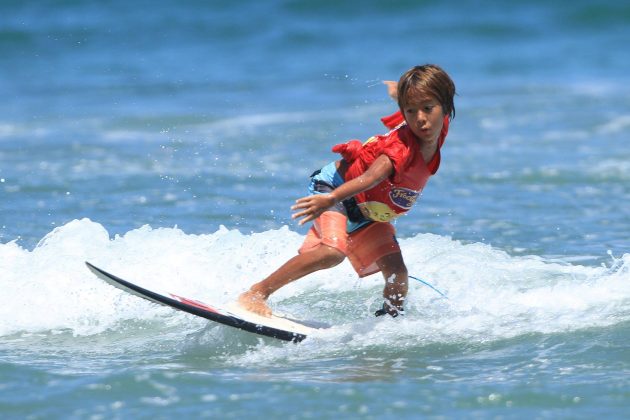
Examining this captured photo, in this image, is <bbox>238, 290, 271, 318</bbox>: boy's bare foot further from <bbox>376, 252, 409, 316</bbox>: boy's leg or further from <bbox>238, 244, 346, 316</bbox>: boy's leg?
<bbox>376, 252, 409, 316</bbox>: boy's leg

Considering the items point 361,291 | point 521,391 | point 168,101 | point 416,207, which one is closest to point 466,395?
point 521,391

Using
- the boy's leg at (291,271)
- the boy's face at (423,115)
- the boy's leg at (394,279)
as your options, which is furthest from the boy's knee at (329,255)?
the boy's face at (423,115)

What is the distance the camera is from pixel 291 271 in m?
5.82

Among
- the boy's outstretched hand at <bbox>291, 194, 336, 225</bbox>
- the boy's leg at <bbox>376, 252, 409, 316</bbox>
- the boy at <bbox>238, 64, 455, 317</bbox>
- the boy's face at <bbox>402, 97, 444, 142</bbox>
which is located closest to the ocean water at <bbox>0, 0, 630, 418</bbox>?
the boy's leg at <bbox>376, 252, 409, 316</bbox>

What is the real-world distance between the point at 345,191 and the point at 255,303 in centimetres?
94

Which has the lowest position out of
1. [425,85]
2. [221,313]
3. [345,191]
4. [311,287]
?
[221,313]

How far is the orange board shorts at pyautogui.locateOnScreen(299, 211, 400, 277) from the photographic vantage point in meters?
5.86

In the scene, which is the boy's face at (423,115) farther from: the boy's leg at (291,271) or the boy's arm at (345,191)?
the boy's leg at (291,271)

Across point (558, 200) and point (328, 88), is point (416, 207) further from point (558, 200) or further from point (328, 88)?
point (328, 88)

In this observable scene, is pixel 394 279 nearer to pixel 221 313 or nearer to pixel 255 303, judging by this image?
pixel 255 303

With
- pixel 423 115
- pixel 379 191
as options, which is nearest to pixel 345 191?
pixel 379 191

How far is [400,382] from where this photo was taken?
197 inches

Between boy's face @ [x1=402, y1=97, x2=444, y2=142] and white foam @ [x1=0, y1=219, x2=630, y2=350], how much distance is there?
106cm

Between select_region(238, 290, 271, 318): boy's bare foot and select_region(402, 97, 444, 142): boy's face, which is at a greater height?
select_region(402, 97, 444, 142): boy's face
